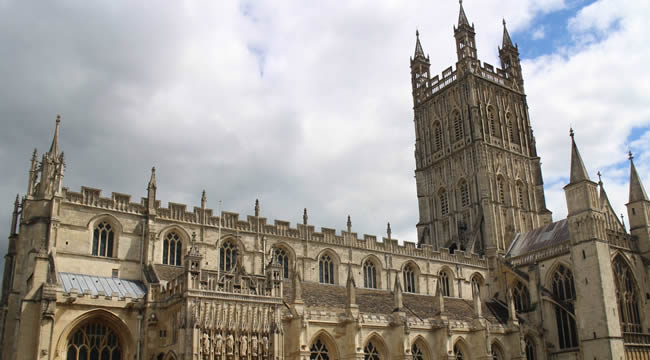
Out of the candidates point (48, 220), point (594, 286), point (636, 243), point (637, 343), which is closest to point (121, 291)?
point (48, 220)

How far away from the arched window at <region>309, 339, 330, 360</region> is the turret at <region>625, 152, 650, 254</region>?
2660 cm

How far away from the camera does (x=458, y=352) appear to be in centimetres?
3975

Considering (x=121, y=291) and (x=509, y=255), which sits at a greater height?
(x=509, y=255)

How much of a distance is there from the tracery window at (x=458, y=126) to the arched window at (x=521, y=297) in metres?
15.3

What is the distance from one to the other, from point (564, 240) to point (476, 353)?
1266 centimetres

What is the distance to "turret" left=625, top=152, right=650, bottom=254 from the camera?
4591cm

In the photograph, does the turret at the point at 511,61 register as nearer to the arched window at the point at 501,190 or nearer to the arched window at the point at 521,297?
the arched window at the point at 501,190

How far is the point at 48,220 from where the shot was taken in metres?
31.3

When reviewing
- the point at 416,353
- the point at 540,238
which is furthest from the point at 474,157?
the point at 416,353

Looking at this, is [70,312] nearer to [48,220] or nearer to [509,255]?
[48,220]

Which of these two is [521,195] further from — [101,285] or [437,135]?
[101,285]

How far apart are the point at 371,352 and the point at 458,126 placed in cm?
2814

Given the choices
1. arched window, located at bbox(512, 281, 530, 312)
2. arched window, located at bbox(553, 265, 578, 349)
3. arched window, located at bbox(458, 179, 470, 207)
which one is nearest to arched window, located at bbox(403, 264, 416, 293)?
arched window, located at bbox(512, 281, 530, 312)

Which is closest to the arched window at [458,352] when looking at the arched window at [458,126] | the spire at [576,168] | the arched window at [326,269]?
the arched window at [326,269]
